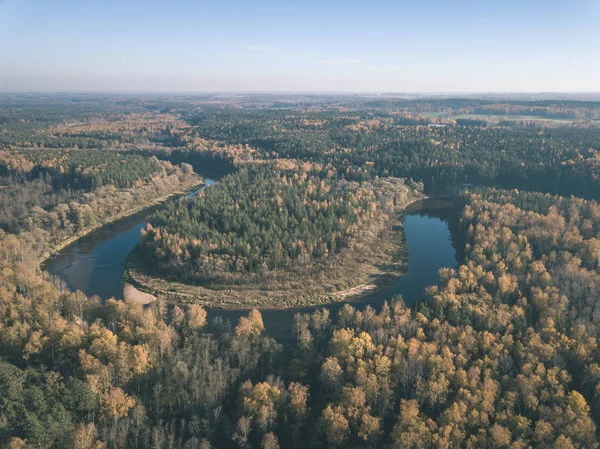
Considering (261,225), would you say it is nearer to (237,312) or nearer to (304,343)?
(237,312)

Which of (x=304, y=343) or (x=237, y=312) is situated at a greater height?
(x=304, y=343)

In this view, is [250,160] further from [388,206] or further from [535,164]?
[535,164]

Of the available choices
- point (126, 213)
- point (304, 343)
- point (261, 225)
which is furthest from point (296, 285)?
point (126, 213)

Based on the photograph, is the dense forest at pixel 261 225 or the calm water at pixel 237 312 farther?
the dense forest at pixel 261 225

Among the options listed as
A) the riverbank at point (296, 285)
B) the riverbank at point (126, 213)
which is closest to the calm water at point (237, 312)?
the riverbank at point (126, 213)

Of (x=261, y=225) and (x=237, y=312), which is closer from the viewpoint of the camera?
(x=237, y=312)

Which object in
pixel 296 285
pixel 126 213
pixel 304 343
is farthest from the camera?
pixel 126 213

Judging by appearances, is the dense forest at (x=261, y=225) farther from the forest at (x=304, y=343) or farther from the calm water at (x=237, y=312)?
the calm water at (x=237, y=312)
